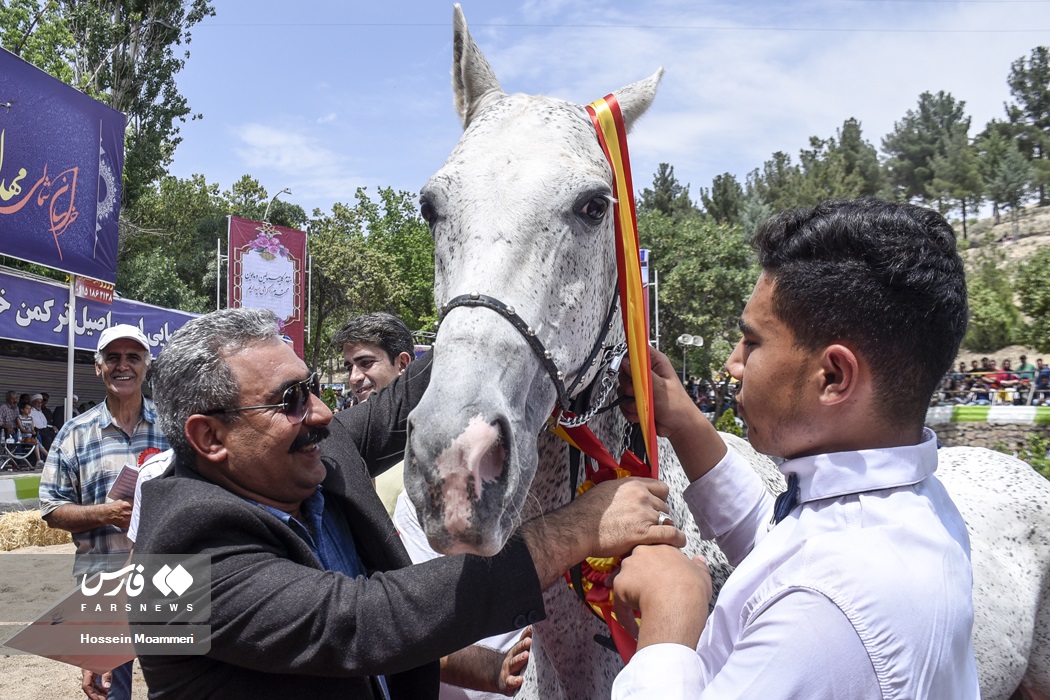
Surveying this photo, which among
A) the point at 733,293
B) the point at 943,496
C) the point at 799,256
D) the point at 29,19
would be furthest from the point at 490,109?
the point at 733,293

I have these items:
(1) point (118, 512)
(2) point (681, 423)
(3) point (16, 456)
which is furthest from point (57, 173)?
(2) point (681, 423)

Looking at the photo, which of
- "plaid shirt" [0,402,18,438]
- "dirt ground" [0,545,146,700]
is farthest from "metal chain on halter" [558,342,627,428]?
"plaid shirt" [0,402,18,438]

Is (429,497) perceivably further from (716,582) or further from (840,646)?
(716,582)

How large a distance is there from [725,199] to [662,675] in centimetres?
8544

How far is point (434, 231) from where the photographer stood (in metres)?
2.12

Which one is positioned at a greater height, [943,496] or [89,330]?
[89,330]

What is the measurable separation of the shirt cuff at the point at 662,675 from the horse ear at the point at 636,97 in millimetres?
1844

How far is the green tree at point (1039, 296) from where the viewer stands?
25906mm

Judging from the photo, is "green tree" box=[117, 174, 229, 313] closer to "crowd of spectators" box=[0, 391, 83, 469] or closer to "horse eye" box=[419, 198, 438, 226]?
"crowd of spectators" box=[0, 391, 83, 469]

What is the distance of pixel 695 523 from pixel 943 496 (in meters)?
1.02

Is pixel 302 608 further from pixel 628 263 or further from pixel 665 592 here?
pixel 628 263

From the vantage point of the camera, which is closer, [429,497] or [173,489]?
[429,497]

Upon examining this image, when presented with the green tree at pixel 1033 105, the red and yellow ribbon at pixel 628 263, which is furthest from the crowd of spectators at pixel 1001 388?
the green tree at pixel 1033 105

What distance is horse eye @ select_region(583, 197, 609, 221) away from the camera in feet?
6.64
